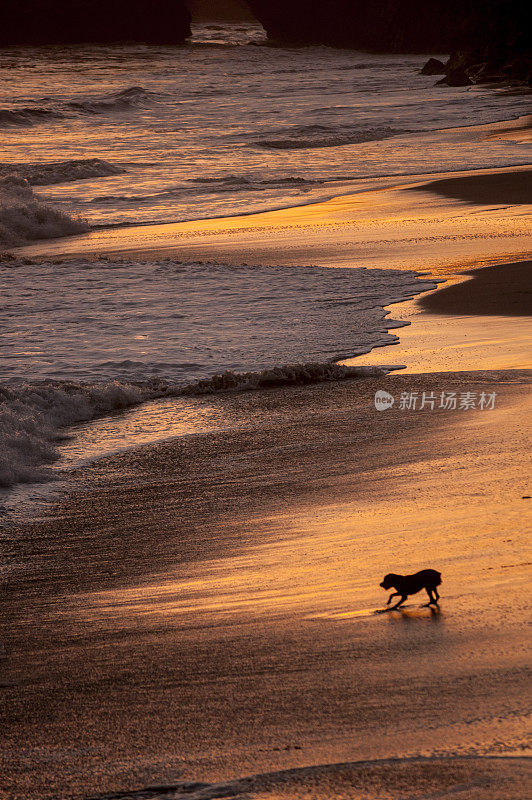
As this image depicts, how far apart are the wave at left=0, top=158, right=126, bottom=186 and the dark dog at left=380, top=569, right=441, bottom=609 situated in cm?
1696

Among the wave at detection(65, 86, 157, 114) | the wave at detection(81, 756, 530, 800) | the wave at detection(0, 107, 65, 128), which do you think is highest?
the wave at detection(65, 86, 157, 114)

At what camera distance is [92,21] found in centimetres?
7931

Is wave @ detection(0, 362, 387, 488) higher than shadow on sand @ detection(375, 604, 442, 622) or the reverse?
the reverse

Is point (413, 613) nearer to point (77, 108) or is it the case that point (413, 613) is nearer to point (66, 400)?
point (66, 400)

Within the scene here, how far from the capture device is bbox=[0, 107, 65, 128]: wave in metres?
31.1

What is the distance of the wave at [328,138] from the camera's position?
22.6 meters

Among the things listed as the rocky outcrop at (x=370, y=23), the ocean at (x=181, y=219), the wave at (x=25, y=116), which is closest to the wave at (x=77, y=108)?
the wave at (x=25, y=116)

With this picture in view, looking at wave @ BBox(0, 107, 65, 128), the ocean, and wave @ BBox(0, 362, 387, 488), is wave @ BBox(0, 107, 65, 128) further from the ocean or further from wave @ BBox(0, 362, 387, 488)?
wave @ BBox(0, 362, 387, 488)

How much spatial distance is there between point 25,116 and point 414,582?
32282 millimetres

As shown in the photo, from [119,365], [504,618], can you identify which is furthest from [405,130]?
[504,618]

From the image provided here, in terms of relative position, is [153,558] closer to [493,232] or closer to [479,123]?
[493,232]

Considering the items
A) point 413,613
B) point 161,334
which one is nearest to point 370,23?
point 161,334

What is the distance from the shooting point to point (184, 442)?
4.70m

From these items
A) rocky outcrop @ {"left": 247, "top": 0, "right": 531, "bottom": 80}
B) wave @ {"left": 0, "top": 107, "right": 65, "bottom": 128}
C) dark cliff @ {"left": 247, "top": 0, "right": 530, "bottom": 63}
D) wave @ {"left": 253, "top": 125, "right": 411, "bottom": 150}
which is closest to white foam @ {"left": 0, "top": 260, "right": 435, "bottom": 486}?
wave @ {"left": 253, "top": 125, "right": 411, "bottom": 150}
